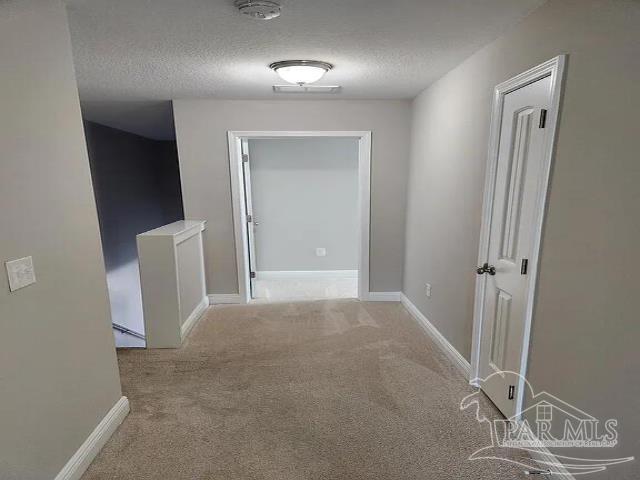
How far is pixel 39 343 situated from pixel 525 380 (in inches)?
91.5

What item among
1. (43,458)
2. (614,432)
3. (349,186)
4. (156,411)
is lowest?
(156,411)

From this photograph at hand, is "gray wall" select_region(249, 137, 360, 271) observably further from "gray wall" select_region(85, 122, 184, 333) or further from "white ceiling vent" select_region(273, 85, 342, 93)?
"gray wall" select_region(85, 122, 184, 333)

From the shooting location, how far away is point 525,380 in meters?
1.82

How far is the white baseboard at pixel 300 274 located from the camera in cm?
520

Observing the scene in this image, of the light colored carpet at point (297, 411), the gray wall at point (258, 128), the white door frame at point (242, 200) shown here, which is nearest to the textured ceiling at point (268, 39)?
the gray wall at point (258, 128)

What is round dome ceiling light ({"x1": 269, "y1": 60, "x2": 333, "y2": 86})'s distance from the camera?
2367 mm

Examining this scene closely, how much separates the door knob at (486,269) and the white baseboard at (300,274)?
10.1 feet

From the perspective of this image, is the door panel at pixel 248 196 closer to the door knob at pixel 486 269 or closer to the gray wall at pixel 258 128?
the gray wall at pixel 258 128

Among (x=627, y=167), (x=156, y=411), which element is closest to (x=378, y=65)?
(x=627, y=167)

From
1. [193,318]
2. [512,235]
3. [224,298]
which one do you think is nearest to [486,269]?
[512,235]

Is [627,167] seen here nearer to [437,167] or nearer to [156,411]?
[437,167]

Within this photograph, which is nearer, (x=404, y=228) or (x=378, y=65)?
(x=378, y=65)

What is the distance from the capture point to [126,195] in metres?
5.13

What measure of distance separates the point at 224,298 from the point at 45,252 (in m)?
2.61
